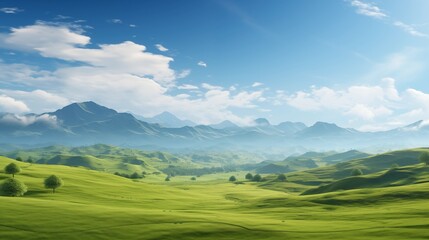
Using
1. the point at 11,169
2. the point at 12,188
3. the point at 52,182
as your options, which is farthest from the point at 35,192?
the point at 11,169

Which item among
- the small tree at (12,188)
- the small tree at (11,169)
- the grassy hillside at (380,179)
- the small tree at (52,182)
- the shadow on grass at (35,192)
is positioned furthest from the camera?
the grassy hillside at (380,179)

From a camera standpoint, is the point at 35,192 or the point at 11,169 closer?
the point at 35,192

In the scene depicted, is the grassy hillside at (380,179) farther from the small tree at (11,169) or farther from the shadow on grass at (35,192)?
the small tree at (11,169)

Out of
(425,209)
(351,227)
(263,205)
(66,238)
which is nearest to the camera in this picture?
(66,238)

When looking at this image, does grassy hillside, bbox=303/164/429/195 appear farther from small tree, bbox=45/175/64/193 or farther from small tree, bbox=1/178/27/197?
small tree, bbox=1/178/27/197

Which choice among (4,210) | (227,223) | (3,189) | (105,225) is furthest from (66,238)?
(3,189)

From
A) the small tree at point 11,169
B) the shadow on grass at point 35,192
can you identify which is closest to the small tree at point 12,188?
the shadow on grass at point 35,192

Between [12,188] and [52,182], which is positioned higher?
[52,182]

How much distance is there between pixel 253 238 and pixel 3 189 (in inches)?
3531

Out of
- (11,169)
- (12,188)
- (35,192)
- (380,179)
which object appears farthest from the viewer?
(380,179)

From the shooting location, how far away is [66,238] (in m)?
64.4

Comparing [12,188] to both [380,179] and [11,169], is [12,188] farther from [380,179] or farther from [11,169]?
[380,179]

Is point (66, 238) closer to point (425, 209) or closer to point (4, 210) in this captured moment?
point (4, 210)

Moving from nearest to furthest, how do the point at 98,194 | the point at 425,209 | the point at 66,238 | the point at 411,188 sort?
the point at 66,238
the point at 425,209
the point at 411,188
the point at 98,194
